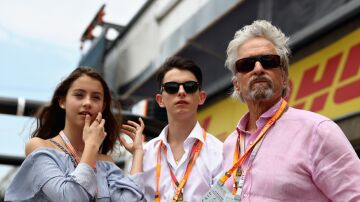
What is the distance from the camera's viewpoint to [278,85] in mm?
3283

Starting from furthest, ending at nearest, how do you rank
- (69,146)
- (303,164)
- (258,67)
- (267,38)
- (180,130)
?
(180,130)
(69,146)
(267,38)
(258,67)
(303,164)

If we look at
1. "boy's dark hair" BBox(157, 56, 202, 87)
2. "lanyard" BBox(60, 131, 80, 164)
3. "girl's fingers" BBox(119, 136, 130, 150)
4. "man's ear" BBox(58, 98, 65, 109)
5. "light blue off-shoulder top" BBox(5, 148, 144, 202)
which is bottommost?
"light blue off-shoulder top" BBox(5, 148, 144, 202)

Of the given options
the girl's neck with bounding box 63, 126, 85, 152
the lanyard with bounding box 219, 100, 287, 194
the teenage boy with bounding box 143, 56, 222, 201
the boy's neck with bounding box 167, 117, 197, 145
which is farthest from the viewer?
the boy's neck with bounding box 167, 117, 197, 145

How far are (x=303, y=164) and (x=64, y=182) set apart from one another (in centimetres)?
127

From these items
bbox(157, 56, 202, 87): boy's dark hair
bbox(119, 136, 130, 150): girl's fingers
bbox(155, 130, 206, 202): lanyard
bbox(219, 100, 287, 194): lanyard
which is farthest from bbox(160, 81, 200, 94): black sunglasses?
bbox(219, 100, 287, 194): lanyard

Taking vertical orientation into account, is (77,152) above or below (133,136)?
below

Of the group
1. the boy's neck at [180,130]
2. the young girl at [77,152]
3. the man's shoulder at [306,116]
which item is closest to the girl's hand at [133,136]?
the young girl at [77,152]

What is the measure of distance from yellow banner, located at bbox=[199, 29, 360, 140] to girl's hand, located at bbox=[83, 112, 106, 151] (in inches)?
181

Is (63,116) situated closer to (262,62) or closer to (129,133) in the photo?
(129,133)

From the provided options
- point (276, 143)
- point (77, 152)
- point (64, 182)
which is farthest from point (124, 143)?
point (276, 143)

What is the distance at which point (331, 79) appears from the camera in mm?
8312

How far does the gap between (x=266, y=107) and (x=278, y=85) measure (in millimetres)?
136

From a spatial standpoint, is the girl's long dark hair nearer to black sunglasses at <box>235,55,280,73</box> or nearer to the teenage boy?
the teenage boy

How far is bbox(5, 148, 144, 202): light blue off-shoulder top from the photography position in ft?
10.8
